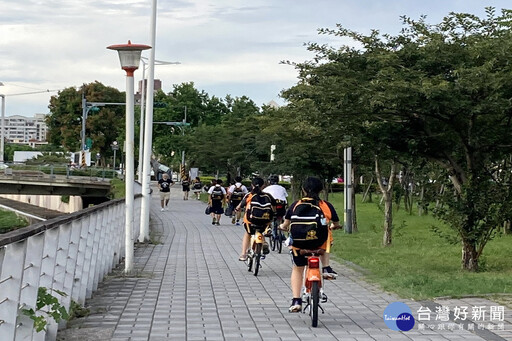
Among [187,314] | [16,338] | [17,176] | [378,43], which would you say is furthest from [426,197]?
[17,176]

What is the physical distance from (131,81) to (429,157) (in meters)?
5.34

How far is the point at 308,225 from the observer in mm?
9367

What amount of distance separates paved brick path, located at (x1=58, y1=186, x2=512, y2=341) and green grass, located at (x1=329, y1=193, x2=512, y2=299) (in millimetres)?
435

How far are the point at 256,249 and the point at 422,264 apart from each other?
12.8ft

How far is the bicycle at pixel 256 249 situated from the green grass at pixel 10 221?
110 ft

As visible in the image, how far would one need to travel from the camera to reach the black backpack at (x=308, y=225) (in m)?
9.37

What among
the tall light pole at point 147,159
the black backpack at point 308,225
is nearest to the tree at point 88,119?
the tall light pole at point 147,159

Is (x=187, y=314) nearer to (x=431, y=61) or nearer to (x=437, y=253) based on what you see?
(x=431, y=61)

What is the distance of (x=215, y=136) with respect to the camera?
66.6 m

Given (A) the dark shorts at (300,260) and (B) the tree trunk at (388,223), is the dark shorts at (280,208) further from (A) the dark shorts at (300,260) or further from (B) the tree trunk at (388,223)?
(A) the dark shorts at (300,260)

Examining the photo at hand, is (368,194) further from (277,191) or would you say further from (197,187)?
(277,191)

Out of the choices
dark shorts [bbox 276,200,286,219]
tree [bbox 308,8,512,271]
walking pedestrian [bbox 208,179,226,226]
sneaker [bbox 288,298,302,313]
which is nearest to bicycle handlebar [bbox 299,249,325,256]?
sneaker [bbox 288,298,302,313]

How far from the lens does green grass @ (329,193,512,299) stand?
12047 mm

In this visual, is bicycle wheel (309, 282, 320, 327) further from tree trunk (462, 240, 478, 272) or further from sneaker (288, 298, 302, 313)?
tree trunk (462, 240, 478, 272)
